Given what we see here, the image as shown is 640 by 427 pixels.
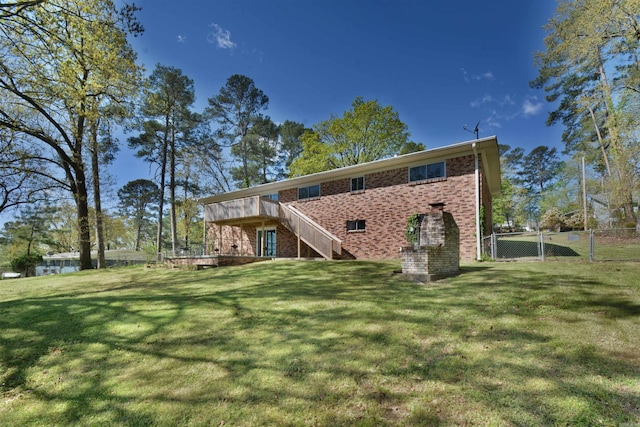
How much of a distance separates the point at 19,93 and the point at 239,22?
11.6 metres

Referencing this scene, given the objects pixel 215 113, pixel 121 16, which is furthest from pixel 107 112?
pixel 215 113

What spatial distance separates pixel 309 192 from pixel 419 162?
676 cm

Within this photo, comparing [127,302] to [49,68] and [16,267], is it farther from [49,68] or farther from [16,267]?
[16,267]

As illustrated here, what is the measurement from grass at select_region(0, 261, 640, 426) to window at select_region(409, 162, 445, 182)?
274 inches

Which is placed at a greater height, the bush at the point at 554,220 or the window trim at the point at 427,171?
the window trim at the point at 427,171

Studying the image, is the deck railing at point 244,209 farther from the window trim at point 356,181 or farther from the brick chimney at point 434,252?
the brick chimney at point 434,252

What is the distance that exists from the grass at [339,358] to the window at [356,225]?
8466mm

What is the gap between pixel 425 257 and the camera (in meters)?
7.89

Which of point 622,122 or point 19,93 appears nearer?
point 19,93

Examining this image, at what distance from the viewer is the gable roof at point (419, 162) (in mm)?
12164

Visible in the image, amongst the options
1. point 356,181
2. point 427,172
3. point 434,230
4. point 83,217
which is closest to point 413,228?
point 427,172

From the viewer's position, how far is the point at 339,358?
155 inches

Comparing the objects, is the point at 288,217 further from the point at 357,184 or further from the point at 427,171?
the point at 427,171

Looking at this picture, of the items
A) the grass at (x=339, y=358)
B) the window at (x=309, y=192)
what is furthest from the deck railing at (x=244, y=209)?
the grass at (x=339, y=358)
